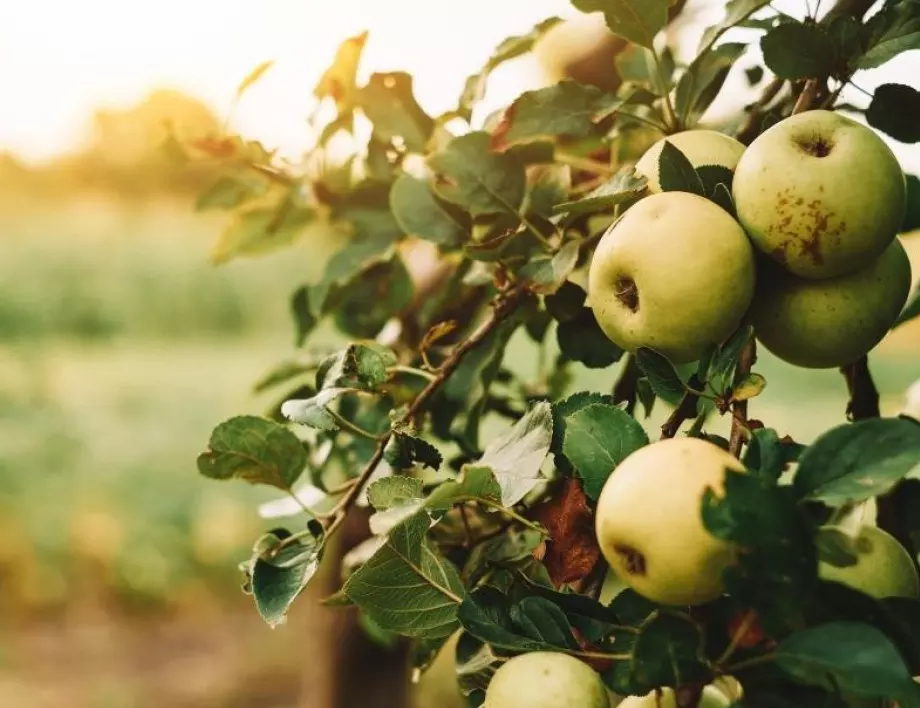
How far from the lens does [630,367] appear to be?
61 centimetres

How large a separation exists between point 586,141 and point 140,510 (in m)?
3.49

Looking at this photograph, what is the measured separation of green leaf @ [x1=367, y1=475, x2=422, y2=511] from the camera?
0.48 m

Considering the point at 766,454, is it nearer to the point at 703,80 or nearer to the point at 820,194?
the point at 820,194

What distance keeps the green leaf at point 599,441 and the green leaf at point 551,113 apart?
0.81 feet

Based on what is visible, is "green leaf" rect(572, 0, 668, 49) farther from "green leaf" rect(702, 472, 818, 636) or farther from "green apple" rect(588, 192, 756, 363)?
"green leaf" rect(702, 472, 818, 636)

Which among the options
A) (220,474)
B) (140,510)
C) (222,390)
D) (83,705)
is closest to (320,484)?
(220,474)

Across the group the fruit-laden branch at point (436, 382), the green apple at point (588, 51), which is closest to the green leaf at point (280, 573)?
the fruit-laden branch at point (436, 382)

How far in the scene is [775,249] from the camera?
466 mm

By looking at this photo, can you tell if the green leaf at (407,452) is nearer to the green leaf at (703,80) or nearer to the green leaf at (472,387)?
the green leaf at (472,387)

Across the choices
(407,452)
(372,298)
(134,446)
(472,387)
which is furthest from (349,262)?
(134,446)

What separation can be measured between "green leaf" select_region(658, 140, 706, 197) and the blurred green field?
1600mm

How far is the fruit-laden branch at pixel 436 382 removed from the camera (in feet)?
1.80

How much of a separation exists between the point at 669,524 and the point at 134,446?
13.6 feet

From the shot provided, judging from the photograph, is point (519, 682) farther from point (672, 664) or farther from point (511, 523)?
point (511, 523)
